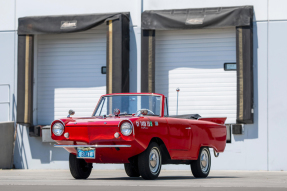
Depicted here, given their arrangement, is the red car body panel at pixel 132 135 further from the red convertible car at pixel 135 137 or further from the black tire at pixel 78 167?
the black tire at pixel 78 167

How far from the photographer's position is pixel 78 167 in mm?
9211

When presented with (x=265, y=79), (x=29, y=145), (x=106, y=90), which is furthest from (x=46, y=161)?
(x=265, y=79)

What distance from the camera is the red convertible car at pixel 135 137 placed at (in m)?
8.38

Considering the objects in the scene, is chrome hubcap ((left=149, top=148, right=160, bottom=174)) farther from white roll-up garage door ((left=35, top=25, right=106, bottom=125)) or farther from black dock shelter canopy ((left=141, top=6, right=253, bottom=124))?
white roll-up garage door ((left=35, top=25, right=106, bottom=125))

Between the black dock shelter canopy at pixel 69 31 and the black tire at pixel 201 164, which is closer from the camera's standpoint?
the black tire at pixel 201 164

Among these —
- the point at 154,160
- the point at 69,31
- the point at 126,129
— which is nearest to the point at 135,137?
the point at 126,129

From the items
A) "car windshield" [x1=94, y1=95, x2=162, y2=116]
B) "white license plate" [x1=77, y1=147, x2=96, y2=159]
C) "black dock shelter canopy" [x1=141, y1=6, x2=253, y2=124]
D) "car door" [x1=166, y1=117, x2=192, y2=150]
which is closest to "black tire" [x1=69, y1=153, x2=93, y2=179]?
"white license plate" [x1=77, y1=147, x2=96, y2=159]

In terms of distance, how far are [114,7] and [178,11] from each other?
1.93m

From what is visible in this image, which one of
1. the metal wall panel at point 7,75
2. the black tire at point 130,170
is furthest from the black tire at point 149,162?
the metal wall panel at point 7,75

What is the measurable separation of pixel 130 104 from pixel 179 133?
3.49 ft

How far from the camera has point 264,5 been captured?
1473 cm

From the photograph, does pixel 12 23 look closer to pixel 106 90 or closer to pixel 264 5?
pixel 106 90

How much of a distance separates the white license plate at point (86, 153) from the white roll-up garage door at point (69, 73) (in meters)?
7.22

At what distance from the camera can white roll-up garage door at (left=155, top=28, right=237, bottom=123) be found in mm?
14984
